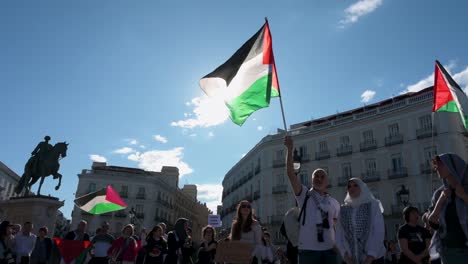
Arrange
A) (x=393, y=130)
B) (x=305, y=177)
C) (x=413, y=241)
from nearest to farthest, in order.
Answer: (x=413, y=241) < (x=393, y=130) < (x=305, y=177)

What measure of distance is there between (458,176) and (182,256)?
271 inches

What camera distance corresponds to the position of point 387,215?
108 ft

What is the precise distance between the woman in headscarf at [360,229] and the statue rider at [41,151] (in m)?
15.1

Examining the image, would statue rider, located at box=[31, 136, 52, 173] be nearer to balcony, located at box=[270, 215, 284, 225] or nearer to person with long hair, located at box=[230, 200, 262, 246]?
person with long hair, located at box=[230, 200, 262, 246]

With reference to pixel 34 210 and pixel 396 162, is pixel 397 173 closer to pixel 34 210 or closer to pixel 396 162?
pixel 396 162

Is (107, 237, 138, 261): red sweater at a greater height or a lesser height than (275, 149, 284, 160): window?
lesser

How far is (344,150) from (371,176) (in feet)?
13.3

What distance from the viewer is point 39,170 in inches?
629

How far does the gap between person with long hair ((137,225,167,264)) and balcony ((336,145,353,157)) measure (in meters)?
32.2

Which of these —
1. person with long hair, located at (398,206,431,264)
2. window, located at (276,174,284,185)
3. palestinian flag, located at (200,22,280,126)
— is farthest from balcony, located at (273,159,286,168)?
person with long hair, located at (398,206,431,264)

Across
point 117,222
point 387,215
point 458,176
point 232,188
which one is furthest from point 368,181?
point 117,222

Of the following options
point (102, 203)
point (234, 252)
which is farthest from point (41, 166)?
point (234, 252)

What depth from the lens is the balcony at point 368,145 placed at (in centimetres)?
3615

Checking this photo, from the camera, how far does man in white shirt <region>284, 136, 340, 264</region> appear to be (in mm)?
4223
